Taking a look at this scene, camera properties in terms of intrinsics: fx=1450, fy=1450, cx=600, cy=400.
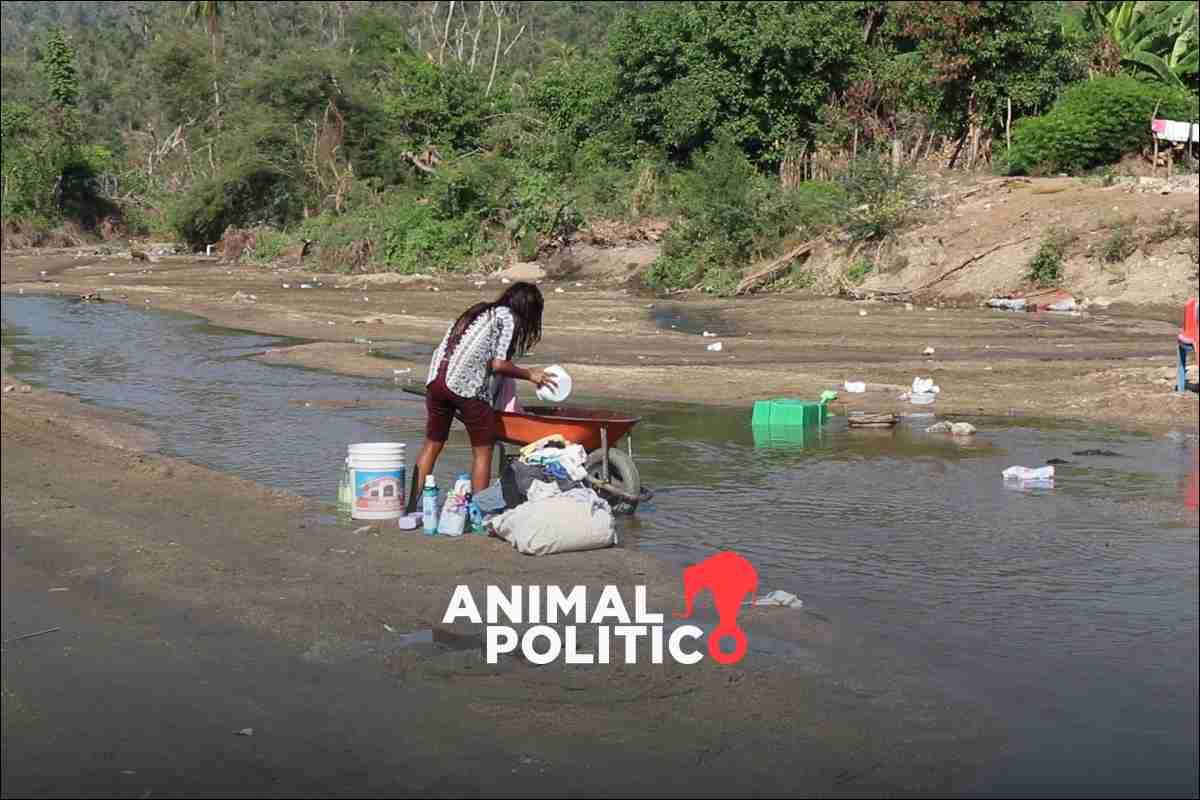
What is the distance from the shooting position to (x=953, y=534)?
848cm

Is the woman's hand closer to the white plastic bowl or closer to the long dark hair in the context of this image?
the white plastic bowl

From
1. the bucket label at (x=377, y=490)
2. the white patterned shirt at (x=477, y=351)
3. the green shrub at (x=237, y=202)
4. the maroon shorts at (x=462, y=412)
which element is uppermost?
the green shrub at (x=237, y=202)

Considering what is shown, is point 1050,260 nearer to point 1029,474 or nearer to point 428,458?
point 1029,474

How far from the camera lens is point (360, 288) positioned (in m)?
32.9

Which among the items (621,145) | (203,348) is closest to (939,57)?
(621,145)

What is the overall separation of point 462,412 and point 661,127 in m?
30.3

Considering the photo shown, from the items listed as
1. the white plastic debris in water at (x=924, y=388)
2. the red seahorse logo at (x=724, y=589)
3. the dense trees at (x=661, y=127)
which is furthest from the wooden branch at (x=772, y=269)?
the red seahorse logo at (x=724, y=589)

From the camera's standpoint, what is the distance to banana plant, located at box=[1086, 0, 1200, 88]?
33906 millimetres

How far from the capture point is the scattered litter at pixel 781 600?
6869 mm

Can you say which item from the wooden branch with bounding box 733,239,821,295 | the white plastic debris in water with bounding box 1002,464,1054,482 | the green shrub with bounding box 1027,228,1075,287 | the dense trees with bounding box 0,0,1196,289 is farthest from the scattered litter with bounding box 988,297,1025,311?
the white plastic debris in water with bounding box 1002,464,1054,482

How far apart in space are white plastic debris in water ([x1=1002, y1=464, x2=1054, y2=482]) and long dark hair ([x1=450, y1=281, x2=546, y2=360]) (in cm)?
365

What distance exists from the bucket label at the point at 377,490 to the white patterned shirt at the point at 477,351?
2.09 ft

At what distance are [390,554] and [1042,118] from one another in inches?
1042

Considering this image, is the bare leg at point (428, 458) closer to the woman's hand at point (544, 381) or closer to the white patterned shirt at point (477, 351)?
the white patterned shirt at point (477, 351)
